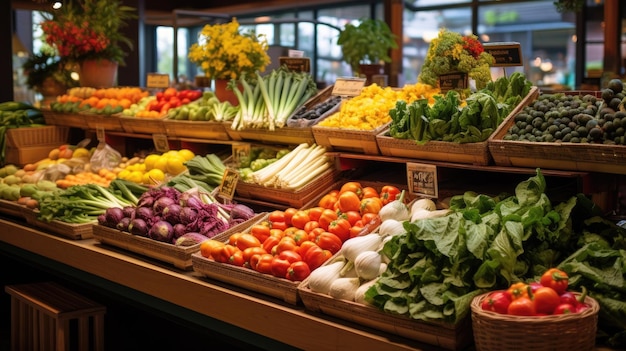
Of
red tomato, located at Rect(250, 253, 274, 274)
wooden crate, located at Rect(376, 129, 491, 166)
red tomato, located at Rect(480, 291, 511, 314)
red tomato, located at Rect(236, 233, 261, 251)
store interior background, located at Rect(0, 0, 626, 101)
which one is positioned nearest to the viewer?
red tomato, located at Rect(480, 291, 511, 314)

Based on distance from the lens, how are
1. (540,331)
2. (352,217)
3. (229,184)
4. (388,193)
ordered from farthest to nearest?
(229,184), (388,193), (352,217), (540,331)

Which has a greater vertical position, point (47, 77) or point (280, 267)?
point (47, 77)

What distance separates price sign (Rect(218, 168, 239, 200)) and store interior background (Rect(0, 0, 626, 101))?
4.62m

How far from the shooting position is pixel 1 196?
5176 millimetres

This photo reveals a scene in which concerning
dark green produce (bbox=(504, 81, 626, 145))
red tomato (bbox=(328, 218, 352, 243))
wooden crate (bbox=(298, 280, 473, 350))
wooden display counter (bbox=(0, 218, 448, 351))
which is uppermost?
dark green produce (bbox=(504, 81, 626, 145))

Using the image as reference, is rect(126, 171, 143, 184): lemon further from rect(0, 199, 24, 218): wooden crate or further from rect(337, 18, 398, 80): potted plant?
rect(337, 18, 398, 80): potted plant

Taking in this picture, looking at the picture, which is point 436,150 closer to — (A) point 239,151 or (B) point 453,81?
(B) point 453,81

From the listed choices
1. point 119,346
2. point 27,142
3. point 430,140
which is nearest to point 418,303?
point 430,140

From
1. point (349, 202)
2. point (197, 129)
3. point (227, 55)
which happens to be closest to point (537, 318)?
point (349, 202)

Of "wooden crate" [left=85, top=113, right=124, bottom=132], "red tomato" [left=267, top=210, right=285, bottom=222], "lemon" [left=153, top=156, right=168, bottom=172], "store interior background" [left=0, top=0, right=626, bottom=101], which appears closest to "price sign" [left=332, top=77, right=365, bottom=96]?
"red tomato" [left=267, top=210, right=285, bottom=222]

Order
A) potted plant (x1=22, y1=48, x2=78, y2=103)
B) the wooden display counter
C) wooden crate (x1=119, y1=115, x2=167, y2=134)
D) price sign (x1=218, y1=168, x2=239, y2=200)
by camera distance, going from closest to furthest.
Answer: the wooden display counter, price sign (x1=218, y1=168, x2=239, y2=200), wooden crate (x1=119, y1=115, x2=167, y2=134), potted plant (x1=22, y1=48, x2=78, y2=103)

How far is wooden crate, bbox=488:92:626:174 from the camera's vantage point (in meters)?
2.89

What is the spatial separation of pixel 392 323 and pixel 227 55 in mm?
2849

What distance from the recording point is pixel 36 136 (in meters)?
6.14
